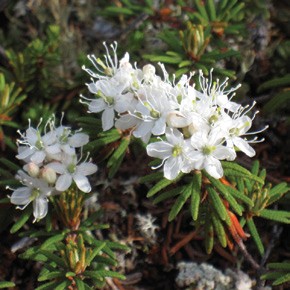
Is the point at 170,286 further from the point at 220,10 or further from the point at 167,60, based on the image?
the point at 220,10

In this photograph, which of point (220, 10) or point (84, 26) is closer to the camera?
point (220, 10)

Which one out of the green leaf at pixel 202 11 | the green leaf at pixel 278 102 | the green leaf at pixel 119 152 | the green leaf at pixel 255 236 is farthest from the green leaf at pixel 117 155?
the green leaf at pixel 202 11

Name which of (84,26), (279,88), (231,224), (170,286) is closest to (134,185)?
(170,286)

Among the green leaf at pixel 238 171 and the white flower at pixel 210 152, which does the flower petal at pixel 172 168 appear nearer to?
the white flower at pixel 210 152

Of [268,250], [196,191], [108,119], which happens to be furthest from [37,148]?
[268,250]

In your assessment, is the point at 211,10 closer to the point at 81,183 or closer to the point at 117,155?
the point at 117,155
